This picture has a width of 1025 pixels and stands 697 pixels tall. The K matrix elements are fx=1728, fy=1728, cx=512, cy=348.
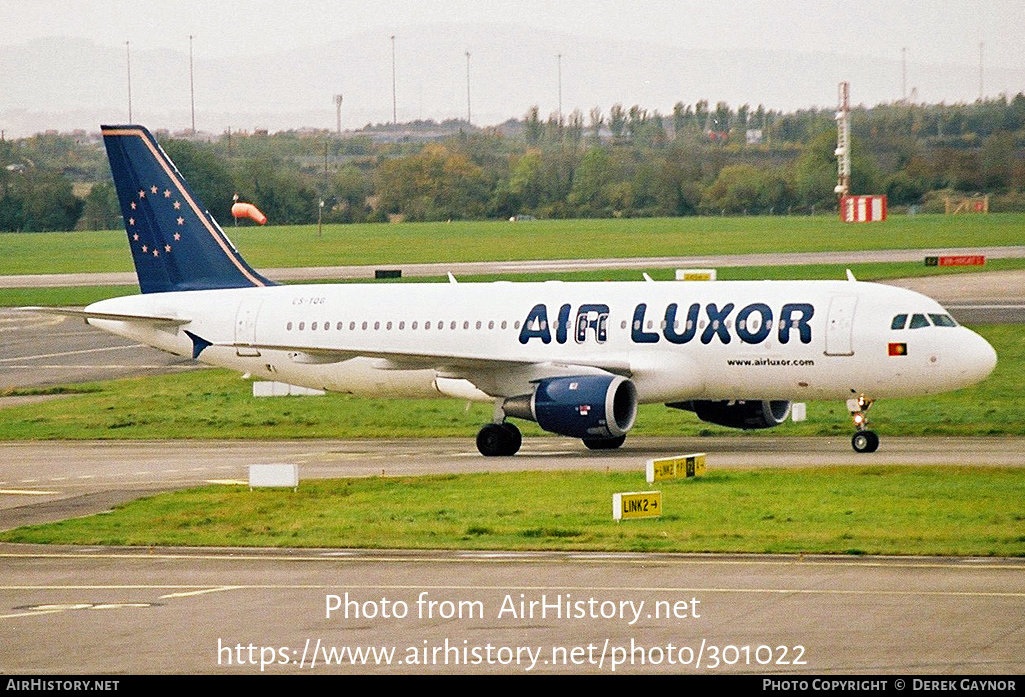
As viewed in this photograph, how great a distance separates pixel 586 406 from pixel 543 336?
3730mm

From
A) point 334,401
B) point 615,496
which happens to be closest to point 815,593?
point 615,496

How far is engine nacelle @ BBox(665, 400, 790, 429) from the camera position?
155 ft

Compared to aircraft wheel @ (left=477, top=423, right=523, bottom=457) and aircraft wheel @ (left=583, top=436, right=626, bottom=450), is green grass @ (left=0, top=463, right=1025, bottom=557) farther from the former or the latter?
aircraft wheel @ (left=583, top=436, right=626, bottom=450)

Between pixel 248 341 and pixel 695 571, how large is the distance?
26.1 metres

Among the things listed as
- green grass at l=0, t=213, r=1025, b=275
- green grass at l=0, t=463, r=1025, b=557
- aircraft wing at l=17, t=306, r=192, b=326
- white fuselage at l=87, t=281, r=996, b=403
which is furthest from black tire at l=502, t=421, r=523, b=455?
green grass at l=0, t=213, r=1025, b=275

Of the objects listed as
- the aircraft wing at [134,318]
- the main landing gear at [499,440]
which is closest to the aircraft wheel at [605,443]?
the main landing gear at [499,440]

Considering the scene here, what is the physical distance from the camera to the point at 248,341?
51250 millimetres

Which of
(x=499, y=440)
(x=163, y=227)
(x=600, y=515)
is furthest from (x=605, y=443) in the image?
(x=163, y=227)

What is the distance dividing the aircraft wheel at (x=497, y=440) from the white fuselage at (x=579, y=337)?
1.16 metres

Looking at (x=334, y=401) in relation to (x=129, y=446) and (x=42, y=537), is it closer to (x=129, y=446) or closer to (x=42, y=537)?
(x=129, y=446)

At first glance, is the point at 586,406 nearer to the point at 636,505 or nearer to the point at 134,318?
the point at 636,505

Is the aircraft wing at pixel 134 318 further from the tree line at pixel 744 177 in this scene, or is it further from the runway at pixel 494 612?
the tree line at pixel 744 177

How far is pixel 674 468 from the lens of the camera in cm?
3822

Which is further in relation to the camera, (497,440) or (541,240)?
(541,240)
